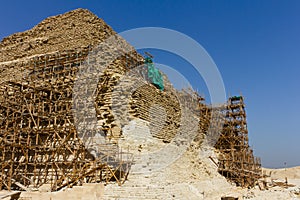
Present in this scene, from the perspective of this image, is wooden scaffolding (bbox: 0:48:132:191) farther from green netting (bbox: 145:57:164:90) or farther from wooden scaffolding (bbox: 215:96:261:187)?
wooden scaffolding (bbox: 215:96:261:187)

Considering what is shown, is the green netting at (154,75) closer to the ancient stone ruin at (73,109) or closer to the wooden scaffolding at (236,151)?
the ancient stone ruin at (73,109)

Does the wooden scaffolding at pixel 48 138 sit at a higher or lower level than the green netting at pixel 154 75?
lower

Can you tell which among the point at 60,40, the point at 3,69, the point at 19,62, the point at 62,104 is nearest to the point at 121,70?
the point at 62,104

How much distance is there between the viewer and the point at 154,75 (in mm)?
15969

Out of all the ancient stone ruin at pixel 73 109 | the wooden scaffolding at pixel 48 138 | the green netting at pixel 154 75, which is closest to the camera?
the wooden scaffolding at pixel 48 138

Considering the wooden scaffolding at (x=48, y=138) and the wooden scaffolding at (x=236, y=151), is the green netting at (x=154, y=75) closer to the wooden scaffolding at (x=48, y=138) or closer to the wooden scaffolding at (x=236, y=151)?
the wooden scaffolding at (x=48, y=138)

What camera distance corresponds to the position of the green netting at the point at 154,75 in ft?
51.4

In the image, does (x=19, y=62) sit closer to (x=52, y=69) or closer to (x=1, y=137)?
(x=52, y=69)

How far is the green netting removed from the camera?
51.4 feet

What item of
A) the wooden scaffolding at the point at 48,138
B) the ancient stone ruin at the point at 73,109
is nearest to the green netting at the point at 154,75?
the ancient stone ruin at the point at 73,109

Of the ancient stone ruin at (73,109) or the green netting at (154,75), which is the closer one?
the ancient stone ruin at (73,109)

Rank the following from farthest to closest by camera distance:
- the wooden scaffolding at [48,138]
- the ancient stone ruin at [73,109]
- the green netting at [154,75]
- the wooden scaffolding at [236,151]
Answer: the wooden scaffolding at [236,151]
the green netting at [154,75]
the ancient stone ruin at [73,109]
the wooden scaffolding at [48,138]

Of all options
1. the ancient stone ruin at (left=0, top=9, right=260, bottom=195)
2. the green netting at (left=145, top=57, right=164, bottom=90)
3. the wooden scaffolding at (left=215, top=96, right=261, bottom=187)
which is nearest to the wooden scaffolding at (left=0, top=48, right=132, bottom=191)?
the ancient stone ruin at (left=0, top=9, right=260, bottom=195)

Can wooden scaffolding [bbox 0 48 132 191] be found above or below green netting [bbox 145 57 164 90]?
below
